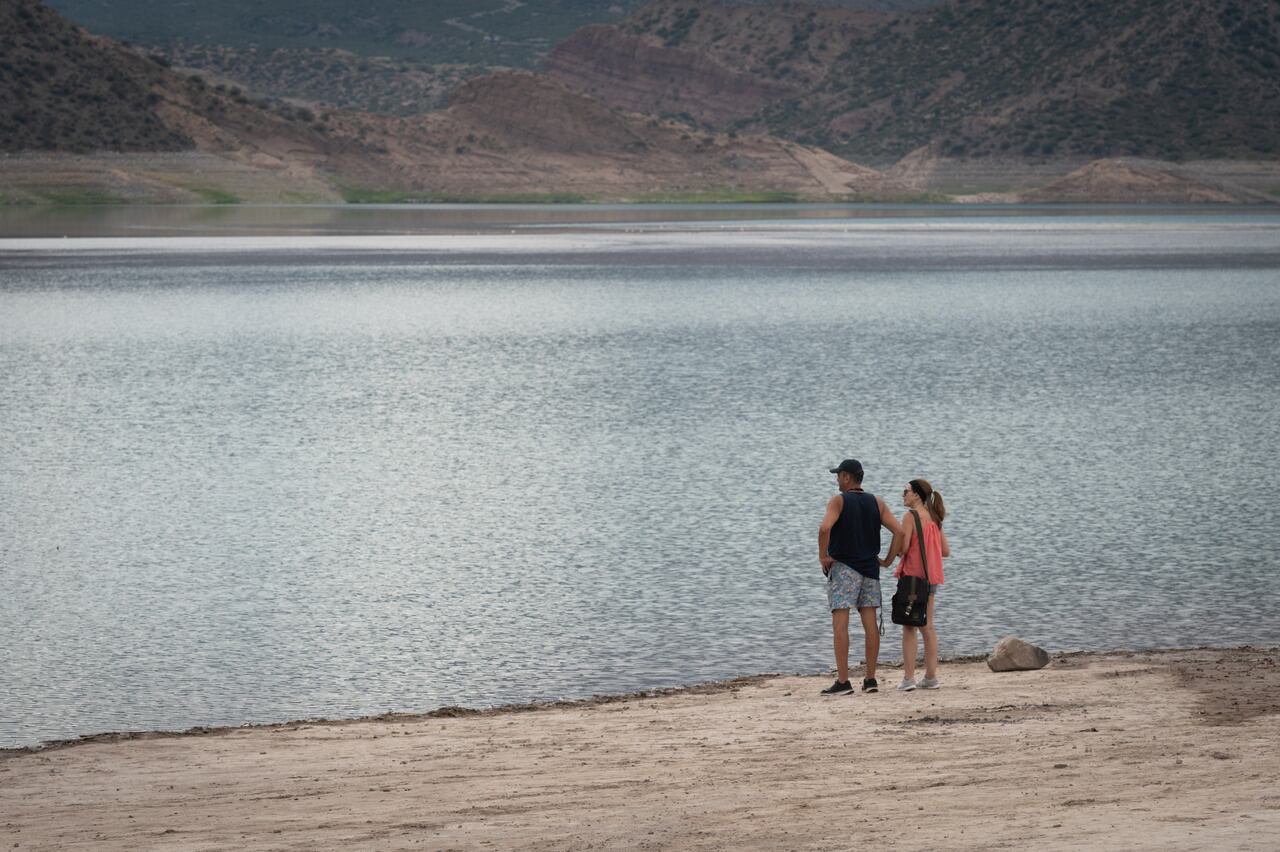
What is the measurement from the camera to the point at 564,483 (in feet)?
84.1

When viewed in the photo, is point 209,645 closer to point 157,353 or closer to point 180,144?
point 157,353

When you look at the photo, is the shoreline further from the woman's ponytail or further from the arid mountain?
the arid mountain

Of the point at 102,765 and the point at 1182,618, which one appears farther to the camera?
the point at 1182,618

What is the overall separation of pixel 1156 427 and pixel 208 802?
23.0 meters

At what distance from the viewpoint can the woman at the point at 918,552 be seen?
537 inches

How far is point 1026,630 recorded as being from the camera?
16.7m

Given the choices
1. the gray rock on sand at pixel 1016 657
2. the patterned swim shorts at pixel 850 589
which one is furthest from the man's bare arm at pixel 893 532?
the gray rock on sand at pixel 1016 657

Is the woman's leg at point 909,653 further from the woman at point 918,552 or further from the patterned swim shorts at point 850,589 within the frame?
the patterned swim shorts at point 850,589

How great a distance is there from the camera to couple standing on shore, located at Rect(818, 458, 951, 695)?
1356 cm

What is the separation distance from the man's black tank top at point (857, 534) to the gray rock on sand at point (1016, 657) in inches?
57.1

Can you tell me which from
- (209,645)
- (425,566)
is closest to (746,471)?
(425,566)

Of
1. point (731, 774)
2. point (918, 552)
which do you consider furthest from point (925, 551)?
point (731, 774)

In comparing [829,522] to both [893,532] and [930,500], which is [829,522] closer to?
[893,532]

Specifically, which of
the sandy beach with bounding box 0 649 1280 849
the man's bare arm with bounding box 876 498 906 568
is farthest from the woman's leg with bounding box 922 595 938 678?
the man's bare arm with bounding box 876 498 906 568
